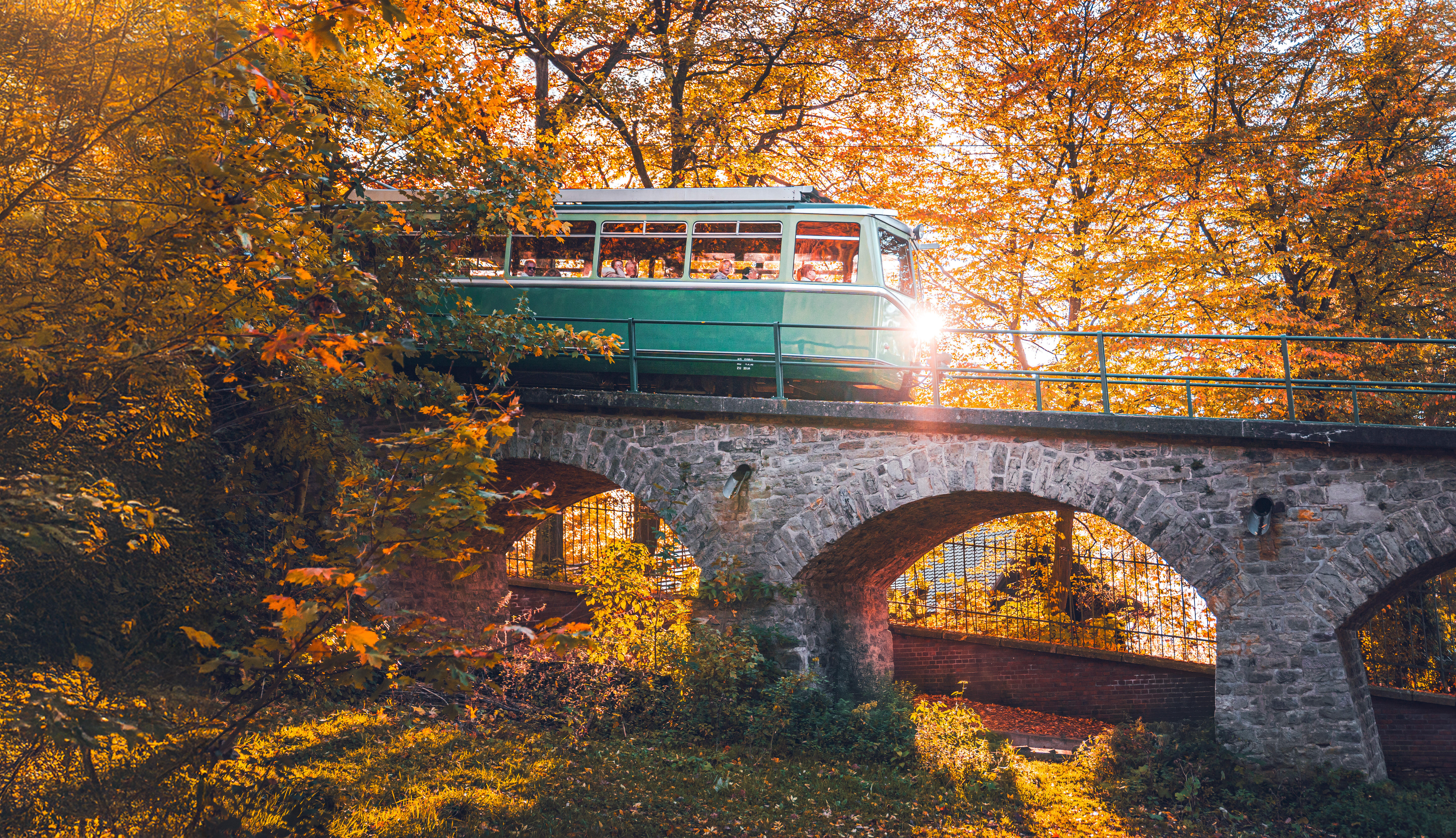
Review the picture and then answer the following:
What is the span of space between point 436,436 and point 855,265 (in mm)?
7633

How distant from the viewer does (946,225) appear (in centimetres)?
1528

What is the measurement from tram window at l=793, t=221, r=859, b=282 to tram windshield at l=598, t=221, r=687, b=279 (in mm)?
1439

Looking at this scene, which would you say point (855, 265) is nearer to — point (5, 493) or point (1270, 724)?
point (1270, 724)

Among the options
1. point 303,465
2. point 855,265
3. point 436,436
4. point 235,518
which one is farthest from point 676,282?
point 436,436

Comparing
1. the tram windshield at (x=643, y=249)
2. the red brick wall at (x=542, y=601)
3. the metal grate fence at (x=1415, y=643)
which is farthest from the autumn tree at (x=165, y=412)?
the metal grate fence at (x=1415, y=643)

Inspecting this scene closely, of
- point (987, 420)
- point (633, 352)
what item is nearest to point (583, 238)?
point (633, 352)

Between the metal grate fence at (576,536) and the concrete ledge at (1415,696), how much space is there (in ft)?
31.8

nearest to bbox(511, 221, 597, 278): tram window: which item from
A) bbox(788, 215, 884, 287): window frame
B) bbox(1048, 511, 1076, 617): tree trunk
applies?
bbox(788, 215, 884, 287): window frame

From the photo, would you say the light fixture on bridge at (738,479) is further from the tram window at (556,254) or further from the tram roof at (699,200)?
the tram window at (556,254)

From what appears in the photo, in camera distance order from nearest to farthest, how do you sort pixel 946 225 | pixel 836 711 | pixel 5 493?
pixel 5 493 → pixel 836 711 → pixel 946 225

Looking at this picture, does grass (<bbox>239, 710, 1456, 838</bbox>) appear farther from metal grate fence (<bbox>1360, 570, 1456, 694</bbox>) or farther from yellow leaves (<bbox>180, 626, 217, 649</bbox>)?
metal grate fence (<bbox>1360, 570, 1456, 694</bbox>)

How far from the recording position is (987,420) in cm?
940

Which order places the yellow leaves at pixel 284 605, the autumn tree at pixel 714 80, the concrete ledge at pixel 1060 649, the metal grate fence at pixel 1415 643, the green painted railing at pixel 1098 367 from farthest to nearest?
the autumn tree at pixel 714 80 → the concrete ledge at pixel 1060 649 → the metal grate fence at pixel 1415 643 → the green painted railing at pixel 1098 367 → the yellow leaves at pixel 284 605

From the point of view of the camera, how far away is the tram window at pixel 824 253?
36.6 feet
